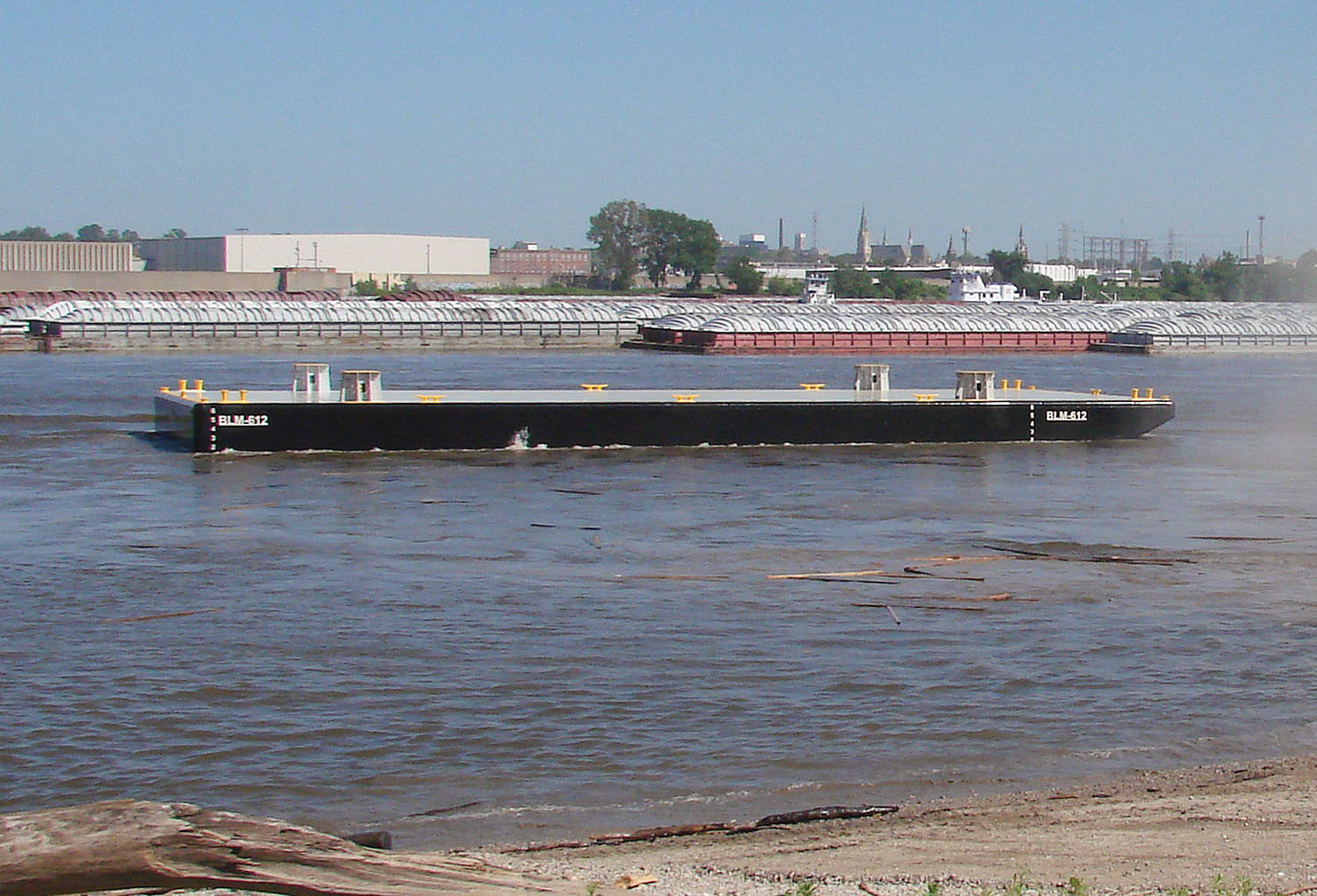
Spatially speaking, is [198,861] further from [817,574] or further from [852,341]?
[852,341]

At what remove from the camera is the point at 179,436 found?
1378 inches

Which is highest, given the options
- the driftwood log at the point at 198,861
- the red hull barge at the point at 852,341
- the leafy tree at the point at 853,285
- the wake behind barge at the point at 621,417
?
the leafy tree at the point at 853,285

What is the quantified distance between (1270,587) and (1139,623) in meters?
3.04

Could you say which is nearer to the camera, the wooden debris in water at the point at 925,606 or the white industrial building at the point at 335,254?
the wooden debris in water at the point at 925,606

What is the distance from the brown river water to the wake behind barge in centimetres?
124

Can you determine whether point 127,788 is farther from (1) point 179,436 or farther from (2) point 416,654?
(1) point 179,436

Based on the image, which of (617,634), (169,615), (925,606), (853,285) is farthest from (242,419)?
(853,285)

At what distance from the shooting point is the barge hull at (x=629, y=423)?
33062mm

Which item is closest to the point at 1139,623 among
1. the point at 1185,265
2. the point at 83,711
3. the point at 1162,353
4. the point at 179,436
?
the point at 83,711

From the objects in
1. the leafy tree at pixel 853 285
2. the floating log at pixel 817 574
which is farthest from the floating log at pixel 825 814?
the leafy tree at pixel 853 285

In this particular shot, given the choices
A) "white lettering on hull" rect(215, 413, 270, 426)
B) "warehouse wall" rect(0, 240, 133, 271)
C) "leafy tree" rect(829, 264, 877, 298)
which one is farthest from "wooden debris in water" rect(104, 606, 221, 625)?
"leafy tree" rect(829, 264, 877, 298)

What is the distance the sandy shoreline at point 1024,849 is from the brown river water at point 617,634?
82 centimetres

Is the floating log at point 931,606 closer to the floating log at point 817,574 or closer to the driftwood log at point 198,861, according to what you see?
the floating log at point 817,574

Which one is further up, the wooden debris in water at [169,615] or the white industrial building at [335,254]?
the white industrial building at [335,254]
